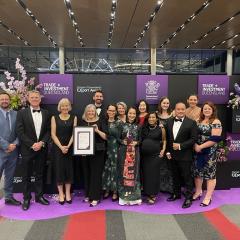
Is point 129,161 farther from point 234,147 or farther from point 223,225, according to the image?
point 234,147

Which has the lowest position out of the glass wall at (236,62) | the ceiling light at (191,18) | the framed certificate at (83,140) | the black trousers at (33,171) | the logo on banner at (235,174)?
the logo on banner at (235,174)

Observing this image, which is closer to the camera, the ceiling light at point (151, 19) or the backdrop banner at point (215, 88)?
the backdrop banner at point (215, 88)

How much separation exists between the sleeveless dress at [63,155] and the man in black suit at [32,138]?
0.61 feet

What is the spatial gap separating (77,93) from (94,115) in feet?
3.91

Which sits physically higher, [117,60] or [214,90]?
[117,60]

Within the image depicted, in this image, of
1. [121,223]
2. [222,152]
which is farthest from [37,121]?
[222,152]

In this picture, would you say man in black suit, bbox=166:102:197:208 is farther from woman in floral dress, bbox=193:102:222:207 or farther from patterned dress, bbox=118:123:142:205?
patterned dress, bbox=118:123:142:205

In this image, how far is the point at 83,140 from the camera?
422 centimetres

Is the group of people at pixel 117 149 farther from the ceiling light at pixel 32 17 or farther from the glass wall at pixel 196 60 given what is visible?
the glass wall at pixel 196 60

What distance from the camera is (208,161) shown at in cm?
431

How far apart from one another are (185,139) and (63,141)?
1.81 meters

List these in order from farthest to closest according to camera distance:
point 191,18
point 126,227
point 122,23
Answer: point 122,23 → point 191,18 → point 126,227

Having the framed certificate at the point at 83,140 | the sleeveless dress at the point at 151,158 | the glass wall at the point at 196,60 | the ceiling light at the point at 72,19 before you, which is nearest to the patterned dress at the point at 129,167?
the sleeveless dress at the point at 151,158

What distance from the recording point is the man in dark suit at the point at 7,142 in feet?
13.7
